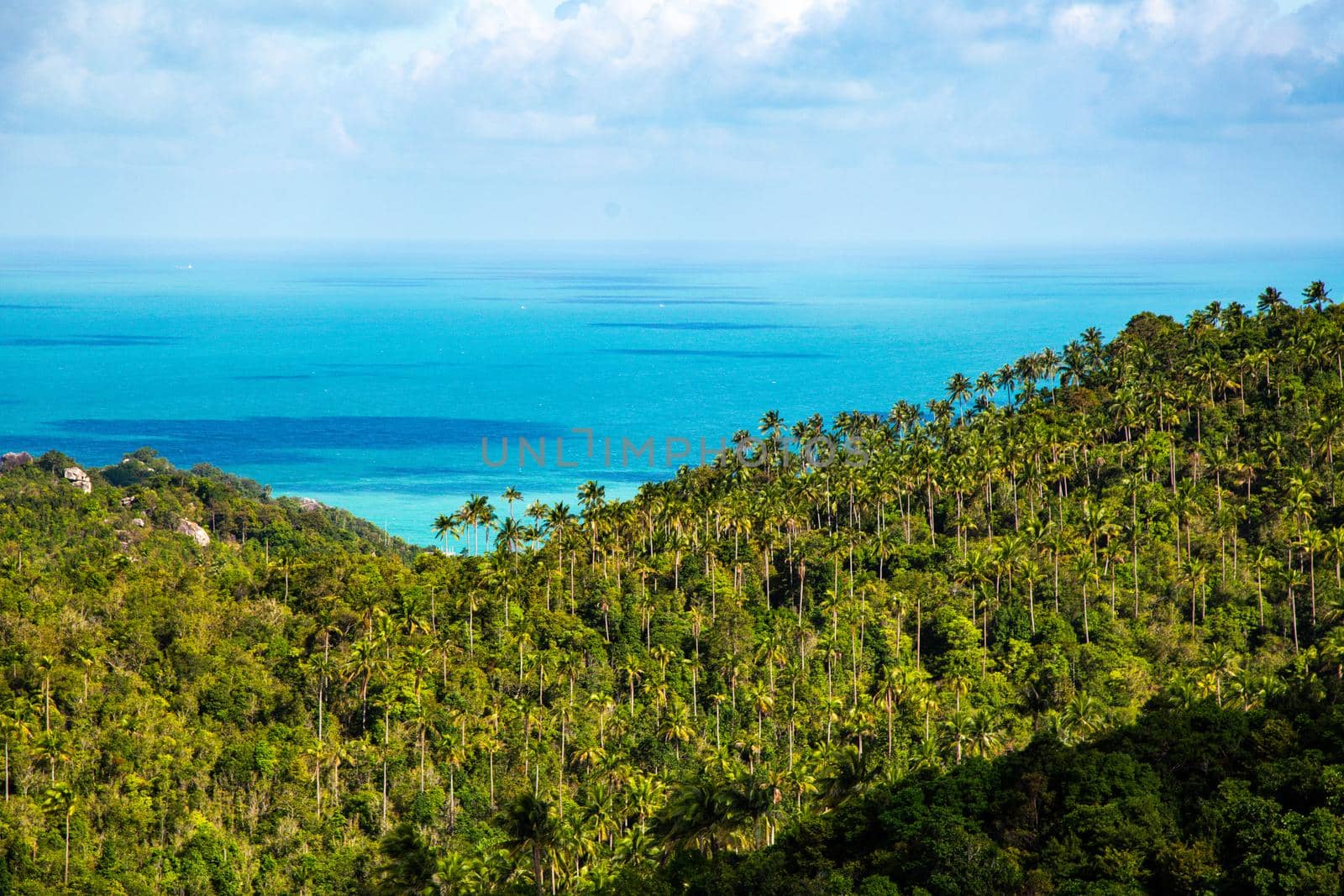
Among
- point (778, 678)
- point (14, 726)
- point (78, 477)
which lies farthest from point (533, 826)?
point (78, 477)

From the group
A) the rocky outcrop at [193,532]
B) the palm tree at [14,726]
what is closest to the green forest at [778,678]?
the palm tree at [14,726]

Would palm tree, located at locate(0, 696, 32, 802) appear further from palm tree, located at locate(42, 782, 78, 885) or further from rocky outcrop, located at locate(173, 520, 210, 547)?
Result: rocky outcrop, located at locate(173, 520, 210, 547)

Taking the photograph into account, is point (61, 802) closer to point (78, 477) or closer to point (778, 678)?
point (778, 678)

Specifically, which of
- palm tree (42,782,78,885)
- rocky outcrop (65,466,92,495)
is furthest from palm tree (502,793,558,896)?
rocky outcrop (65,466,92,495)

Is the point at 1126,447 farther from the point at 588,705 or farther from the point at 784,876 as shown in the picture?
the point at 784,876

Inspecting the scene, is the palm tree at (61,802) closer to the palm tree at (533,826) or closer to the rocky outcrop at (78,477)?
the palm tree at (533,826)

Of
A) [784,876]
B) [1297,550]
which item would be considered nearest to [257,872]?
[784,876]
